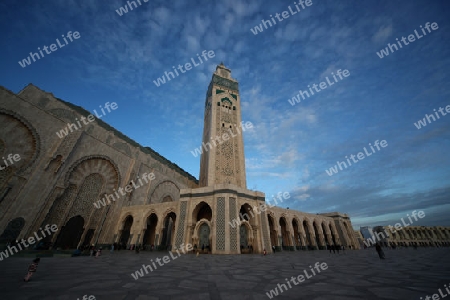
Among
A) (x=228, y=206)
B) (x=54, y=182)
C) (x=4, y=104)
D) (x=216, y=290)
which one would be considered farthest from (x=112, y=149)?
(x=216, y=290)

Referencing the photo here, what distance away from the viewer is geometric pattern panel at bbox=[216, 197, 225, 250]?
12023mm

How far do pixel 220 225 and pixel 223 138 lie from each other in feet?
33.0

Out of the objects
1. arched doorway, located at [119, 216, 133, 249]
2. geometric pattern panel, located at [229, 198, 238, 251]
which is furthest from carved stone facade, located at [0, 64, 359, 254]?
arched doorway, located at [119, 216, 133, 249]

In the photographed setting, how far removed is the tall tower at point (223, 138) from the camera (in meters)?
18.1

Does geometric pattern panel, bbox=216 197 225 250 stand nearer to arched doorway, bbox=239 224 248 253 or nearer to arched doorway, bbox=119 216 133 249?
arched doorway, bbox=239 224 248 253

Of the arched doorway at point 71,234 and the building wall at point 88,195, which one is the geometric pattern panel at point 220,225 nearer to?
the building wall at point 88,195

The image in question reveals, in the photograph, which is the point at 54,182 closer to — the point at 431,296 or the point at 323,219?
the point at 431,296

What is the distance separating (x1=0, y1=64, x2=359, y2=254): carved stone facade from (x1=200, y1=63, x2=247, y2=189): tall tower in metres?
0.12

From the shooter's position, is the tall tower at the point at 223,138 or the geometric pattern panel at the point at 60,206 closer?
the geometric pattern panel at the point at 60,206

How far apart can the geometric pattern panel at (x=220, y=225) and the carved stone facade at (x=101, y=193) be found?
69 mm

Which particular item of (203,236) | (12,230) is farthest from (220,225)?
(12,230)

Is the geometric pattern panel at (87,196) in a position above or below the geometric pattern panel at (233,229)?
above

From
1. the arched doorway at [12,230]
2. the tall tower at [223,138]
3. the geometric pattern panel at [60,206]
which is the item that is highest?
the tall tower at [223,138]

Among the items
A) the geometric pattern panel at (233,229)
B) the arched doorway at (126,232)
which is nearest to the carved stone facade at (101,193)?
the geometric pattern panel at (233,229)
